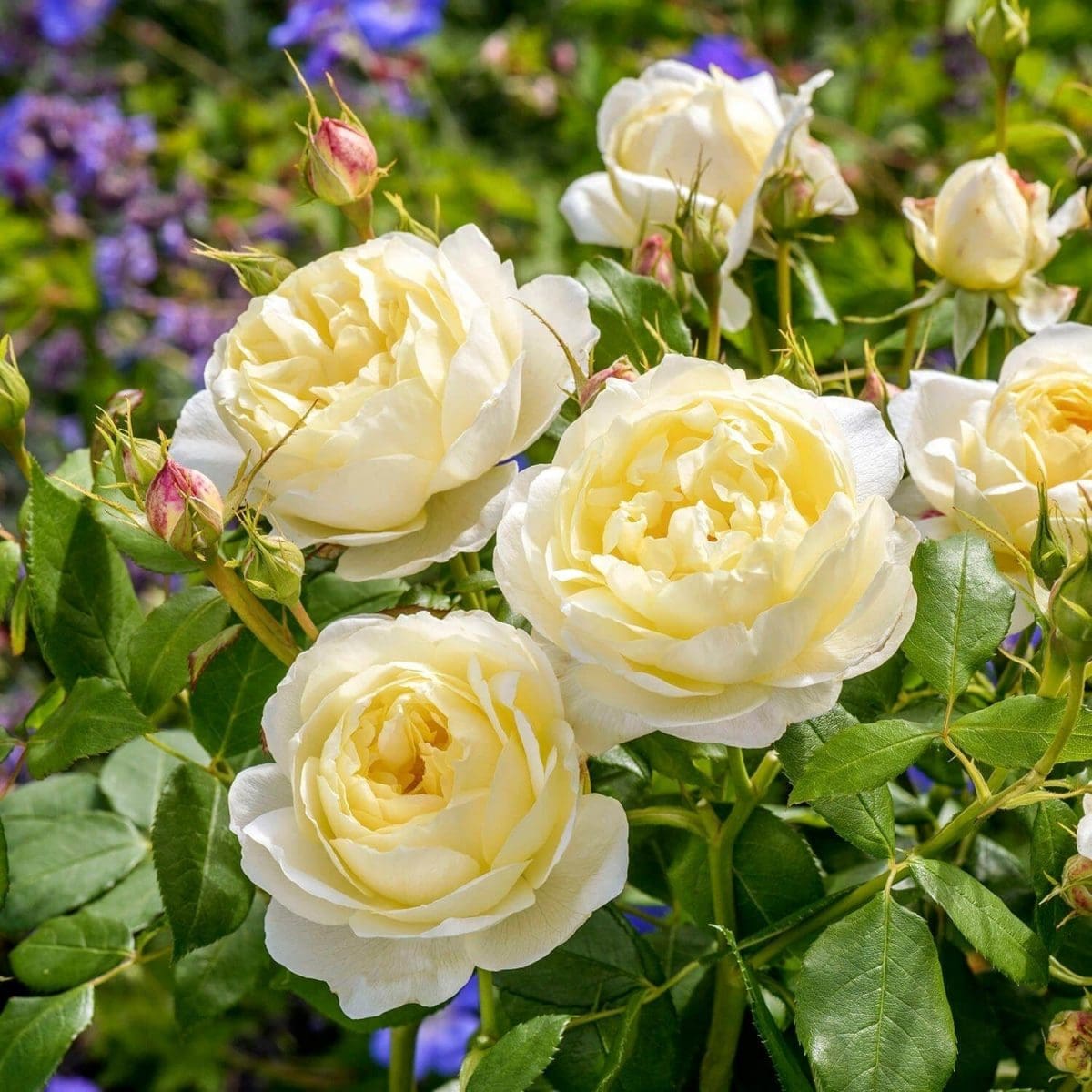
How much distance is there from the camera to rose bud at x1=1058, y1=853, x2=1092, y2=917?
333 millimetres

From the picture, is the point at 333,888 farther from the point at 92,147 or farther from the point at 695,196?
the point at 92,147

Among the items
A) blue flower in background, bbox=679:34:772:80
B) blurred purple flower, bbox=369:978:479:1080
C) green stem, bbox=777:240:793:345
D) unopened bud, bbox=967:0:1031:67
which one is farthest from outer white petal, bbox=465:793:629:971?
blue flower in background, bbox=679:34:772:80

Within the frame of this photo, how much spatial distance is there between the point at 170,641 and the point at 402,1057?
18 cm

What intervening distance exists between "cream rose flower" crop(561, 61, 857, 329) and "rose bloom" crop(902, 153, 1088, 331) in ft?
0.10

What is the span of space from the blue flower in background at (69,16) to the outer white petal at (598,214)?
4.32ft

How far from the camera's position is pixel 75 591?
43cm

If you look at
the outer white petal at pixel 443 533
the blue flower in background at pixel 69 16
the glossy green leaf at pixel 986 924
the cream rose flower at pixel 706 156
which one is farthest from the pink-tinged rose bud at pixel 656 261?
the blue flower in background at pixel 69 16

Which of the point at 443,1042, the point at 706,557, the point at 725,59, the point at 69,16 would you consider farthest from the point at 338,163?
the point at 69,16

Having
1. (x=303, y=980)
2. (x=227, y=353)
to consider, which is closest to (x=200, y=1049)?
(x=303, y=980)

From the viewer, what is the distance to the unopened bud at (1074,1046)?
35cm

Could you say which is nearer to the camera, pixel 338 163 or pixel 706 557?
pixel 706 557

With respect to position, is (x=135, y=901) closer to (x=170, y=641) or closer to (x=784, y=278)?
(x=170, y=641)

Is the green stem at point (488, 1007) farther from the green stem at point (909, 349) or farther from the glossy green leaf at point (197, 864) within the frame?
the green stem at point (909, 349)

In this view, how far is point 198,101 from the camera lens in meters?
1.59
